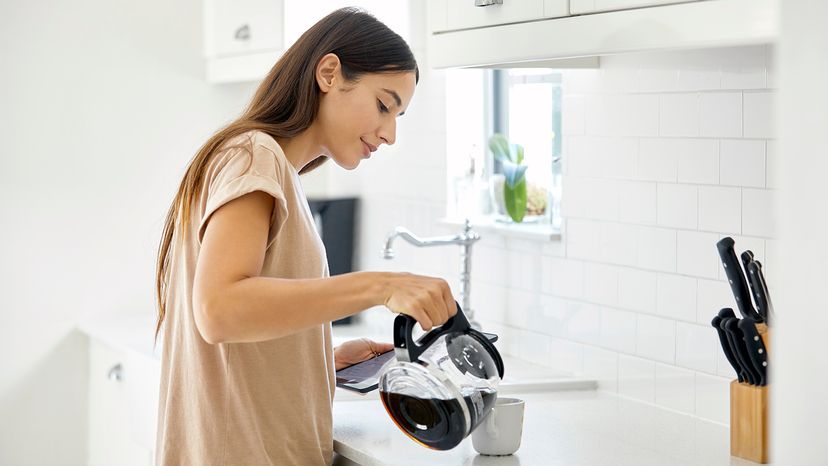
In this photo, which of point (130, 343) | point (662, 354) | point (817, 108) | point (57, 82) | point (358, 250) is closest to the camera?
point (817, 108)

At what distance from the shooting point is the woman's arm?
132 centimetres

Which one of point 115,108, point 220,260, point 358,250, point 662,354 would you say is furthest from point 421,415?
point 115,108

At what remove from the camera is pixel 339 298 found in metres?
1.36

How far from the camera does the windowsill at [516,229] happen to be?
2369mm

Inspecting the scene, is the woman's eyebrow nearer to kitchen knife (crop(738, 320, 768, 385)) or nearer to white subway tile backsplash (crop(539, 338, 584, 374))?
kitchen knife (crop(738, 320, 768, 385))

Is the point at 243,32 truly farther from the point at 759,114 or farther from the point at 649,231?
the point at 759,114

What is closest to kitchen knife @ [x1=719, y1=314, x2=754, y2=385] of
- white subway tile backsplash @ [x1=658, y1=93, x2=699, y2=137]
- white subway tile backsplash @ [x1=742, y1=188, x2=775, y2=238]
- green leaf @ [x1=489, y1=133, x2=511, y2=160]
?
white subway tile backsplash @ [x1=742, y1=188, x2=775, y2=238]

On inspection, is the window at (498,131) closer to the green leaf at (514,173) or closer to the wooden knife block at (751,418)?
the green leaf at (514,173)

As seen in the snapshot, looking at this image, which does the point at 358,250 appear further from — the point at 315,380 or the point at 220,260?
the point at 220,260

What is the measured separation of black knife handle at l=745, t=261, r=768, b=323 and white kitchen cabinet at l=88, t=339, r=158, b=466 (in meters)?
1.61

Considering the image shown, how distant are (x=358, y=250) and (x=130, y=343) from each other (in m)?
0.84

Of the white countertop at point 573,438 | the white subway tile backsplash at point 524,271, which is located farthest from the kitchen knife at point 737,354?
the white subway tile backsplash at point 524,271

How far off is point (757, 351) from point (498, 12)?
2.52 ft

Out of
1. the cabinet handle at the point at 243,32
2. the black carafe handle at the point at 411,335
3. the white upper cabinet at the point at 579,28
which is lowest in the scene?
the black carafe handle at the point at 411,335
